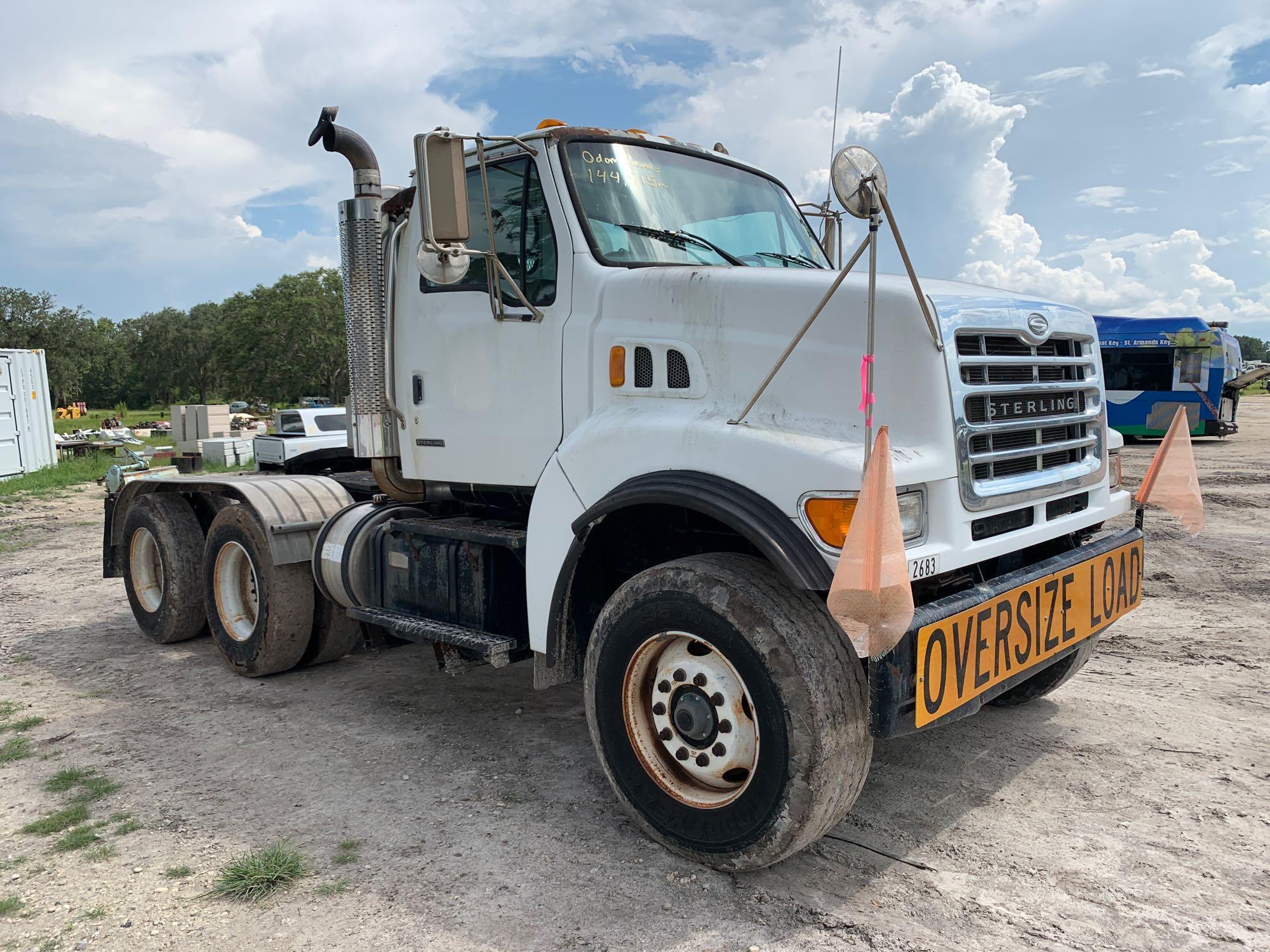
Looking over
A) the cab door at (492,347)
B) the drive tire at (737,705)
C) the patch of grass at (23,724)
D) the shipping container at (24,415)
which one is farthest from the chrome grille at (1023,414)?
the shipping container at (24,415)

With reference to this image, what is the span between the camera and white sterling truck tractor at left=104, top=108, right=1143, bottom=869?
3180mm

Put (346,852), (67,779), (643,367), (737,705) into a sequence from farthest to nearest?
(67,779)
(643,367)
(346,852)
(737,705)

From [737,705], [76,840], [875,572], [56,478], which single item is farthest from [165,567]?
[56,478]

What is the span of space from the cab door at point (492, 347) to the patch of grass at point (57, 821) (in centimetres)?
212

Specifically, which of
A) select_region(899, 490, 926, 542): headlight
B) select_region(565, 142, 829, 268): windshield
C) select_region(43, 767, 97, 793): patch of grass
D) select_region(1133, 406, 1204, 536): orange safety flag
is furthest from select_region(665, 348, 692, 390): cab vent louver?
select_region(43, 767, 97, 793): patch of grass

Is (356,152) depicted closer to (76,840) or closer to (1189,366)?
(76,840)

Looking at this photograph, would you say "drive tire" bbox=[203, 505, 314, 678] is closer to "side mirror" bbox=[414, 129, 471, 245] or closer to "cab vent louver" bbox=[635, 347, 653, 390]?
"side mirror" bbox=[414, 129, 471, 245]

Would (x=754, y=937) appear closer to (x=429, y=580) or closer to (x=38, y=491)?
(x=429, y=580)

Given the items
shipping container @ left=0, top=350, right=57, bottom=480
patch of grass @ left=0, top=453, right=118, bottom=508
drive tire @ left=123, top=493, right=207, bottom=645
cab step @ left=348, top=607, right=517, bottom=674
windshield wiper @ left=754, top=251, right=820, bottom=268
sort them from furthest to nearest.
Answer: shipping container @ left=0, top=350, right=57, bottom=480 → patch of grass @ left=0, top=453, right=118, bottom=508 → drive tire @ left=123, top=493, right=207, bottom=645 → windshield wiper @ left=754, top=251, right=820, bottom=268 → cab step @ left=348, top=607, right=517, bottom=674

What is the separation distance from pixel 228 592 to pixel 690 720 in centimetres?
407

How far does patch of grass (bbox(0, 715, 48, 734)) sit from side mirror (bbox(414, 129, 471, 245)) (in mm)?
3684

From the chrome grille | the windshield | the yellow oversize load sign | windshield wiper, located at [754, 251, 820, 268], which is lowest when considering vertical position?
the yellow oversize load sign

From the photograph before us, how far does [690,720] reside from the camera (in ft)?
11.4

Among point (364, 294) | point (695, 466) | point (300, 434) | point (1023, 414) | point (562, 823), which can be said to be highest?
point (364, 294)
